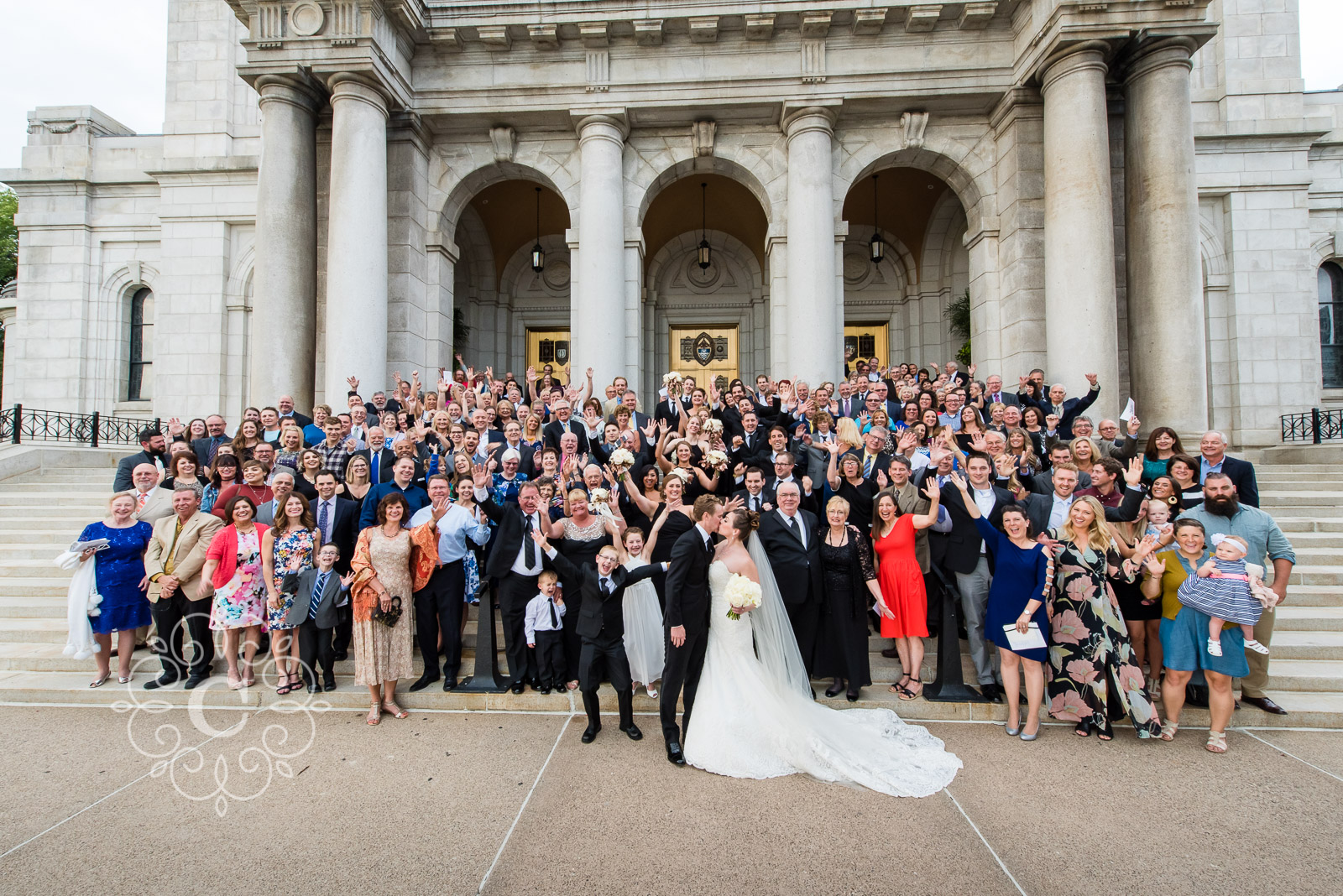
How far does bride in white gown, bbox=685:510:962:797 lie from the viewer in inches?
180

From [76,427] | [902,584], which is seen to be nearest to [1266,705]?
[902,584]

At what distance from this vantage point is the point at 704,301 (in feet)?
62.1

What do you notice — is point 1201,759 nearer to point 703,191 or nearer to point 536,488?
point 536,488

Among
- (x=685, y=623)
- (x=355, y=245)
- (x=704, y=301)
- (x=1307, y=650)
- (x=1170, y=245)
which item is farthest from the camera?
(x=704, y=301)

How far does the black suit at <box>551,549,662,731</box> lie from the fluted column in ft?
30.9

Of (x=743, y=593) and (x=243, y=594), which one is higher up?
(x=743, y=593)

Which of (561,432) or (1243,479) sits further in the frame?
(561,432)

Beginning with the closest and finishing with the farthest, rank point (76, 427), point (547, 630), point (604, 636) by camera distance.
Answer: point (604, 636), point (547, 630), point (76, 427)

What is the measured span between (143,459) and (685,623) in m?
7.94

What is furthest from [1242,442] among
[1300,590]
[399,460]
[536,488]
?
[399,460]

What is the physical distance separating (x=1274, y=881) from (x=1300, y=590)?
5760 mm

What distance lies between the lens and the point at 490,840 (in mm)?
3801

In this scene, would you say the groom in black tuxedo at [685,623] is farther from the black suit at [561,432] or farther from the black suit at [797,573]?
the black suit at [561,432]

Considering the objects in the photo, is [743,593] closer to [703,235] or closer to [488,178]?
[488,178]
